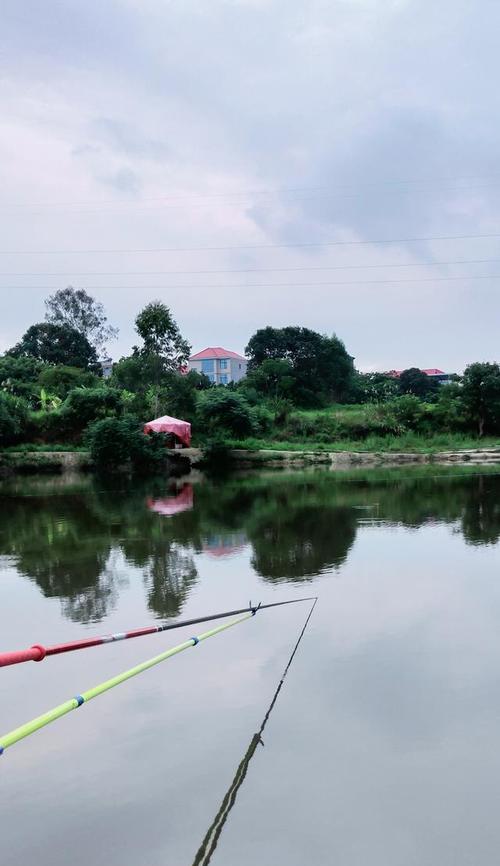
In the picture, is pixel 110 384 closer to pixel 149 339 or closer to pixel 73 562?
pixel 149 339

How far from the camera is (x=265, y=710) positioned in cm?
364

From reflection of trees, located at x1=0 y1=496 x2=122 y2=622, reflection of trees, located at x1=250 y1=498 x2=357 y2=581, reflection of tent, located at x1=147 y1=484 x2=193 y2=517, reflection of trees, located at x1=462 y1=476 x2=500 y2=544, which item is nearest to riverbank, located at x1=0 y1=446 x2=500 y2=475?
reflection of tent, located at x1=147 y1=484 x2=193 y2=517

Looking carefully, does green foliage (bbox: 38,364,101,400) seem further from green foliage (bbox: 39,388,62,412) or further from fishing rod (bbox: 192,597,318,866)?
fishing rod (bbox: 192,597,318,866)

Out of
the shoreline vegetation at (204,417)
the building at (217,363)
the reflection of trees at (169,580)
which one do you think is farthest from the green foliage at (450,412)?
the building at (217,363)

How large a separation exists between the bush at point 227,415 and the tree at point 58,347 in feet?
54.8

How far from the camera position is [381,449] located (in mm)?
24359

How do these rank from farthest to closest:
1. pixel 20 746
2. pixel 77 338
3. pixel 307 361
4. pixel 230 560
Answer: pixel 77 338 < pixel 307 361 < pixel 230 560 < pixel 20 746

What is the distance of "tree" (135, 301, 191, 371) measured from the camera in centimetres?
2740

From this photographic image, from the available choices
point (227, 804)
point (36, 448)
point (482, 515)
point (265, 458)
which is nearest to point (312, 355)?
point (265, 458)

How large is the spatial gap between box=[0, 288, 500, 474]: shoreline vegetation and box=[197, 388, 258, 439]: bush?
39mm

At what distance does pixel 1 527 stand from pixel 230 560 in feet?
15.7

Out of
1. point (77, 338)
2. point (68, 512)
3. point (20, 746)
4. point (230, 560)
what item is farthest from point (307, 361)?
point (20, 746)

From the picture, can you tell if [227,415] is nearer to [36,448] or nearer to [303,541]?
[36,448]

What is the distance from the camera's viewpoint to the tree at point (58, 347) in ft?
129
